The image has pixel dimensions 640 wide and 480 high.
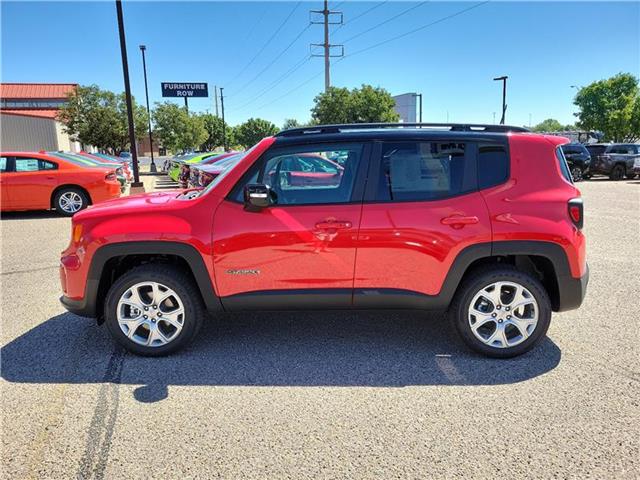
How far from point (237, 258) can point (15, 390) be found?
1763 mm

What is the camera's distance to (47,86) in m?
71.6

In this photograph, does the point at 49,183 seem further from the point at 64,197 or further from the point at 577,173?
the point at 577,173

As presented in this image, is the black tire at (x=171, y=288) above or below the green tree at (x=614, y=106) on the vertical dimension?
below

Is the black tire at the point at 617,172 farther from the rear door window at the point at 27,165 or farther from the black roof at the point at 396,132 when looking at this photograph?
the rear door window at the point at 27,165

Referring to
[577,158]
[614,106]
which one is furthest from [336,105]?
[614,106]

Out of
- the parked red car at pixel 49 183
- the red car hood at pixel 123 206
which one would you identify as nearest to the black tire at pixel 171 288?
the red car hood at pixel 123 206

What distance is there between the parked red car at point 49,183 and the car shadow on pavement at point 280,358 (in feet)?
23.7

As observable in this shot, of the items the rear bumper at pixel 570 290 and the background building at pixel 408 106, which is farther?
the background building at pixel 408 106

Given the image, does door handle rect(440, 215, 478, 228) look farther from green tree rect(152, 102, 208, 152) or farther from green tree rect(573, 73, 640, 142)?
green tree rect(573, 73, 640, 142)

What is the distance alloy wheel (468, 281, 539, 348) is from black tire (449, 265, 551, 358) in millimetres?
26

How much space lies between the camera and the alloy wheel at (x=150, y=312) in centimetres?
362

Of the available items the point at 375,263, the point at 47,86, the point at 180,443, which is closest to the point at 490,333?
the point at 375,263

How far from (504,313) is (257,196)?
210 centimetres

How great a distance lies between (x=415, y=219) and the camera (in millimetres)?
3451
